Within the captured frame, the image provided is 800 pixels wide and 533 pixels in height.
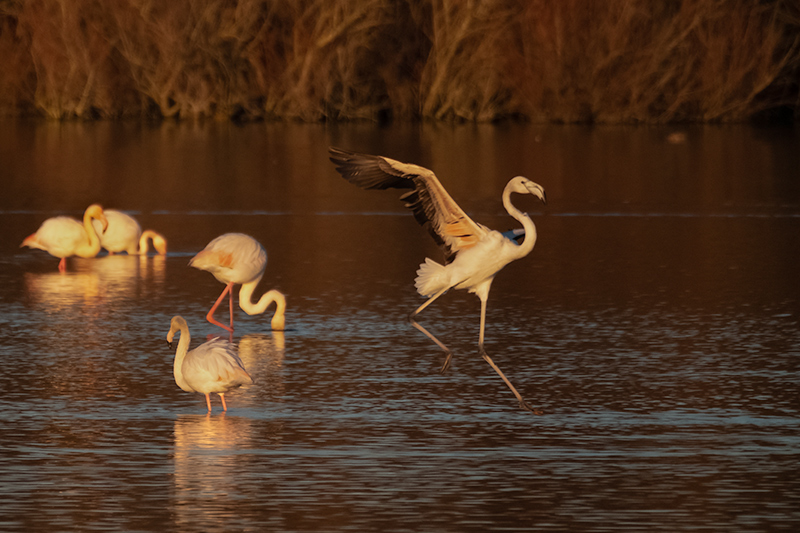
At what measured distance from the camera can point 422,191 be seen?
8539 millimetres

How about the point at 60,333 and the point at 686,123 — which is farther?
the point at 686,123

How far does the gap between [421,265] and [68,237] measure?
5285 mm

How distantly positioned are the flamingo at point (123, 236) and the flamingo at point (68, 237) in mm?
237

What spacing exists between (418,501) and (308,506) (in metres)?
0.45

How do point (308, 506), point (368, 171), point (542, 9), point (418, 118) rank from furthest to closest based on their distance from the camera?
1. point (418, 118)
2. point (542, 9)
3. point (368, 171)
4. point (308, 506)

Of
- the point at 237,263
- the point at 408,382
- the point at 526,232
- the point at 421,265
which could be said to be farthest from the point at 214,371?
the point at 237,263

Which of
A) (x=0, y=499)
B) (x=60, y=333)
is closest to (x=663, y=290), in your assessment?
(x=60, y=333)

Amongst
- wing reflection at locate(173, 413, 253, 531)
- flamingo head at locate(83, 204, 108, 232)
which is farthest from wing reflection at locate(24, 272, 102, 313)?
wing reflection at locate(173, 413, 253, 531)

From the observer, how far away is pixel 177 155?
26562 mm

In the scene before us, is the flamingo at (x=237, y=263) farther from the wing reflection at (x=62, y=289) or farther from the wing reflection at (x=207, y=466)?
the wing reflection at (x=207, y=466)

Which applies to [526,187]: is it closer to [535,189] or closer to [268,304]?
[535,189]

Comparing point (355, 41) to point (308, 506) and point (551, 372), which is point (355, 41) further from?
point (308, 506)

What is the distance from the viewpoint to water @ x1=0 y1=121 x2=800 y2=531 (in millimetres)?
5965

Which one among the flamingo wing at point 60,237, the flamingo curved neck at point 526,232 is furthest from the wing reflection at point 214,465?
the flamingo wing at point 60,237
